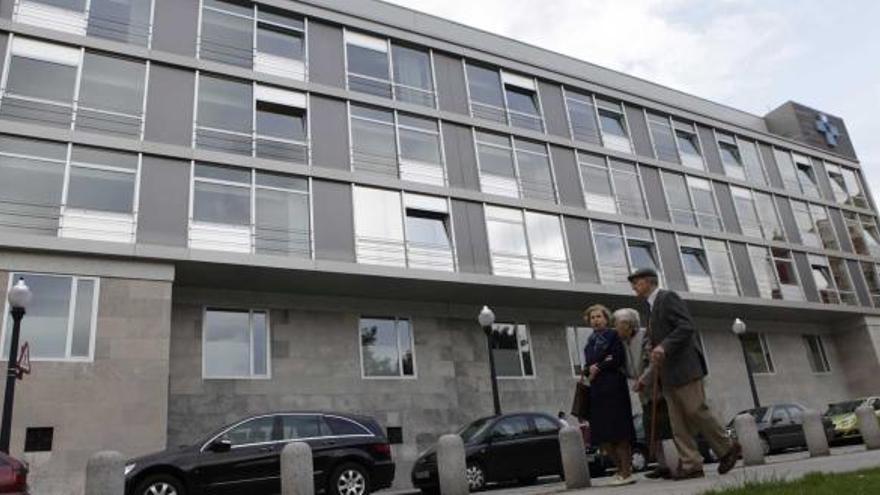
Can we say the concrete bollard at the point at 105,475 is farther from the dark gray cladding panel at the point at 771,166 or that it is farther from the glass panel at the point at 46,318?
the dark gray cladding panel at the point at 771,166

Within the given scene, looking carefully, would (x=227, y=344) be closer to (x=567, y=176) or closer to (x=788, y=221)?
(x=567, y=176)

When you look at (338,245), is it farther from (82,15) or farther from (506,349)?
(82,15)

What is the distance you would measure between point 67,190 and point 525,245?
41.9 feet

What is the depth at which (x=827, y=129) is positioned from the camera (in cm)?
3725

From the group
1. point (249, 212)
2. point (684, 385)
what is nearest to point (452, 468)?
point (684, 385)

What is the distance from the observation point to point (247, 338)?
18000 millimetres

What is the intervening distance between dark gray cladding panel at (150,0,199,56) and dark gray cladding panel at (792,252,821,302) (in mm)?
25154

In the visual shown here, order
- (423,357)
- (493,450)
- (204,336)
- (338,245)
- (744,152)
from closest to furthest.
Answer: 1. (493,450)
2. (204,336)
3. (338,245)
4. (423,357)
5. (744,152)

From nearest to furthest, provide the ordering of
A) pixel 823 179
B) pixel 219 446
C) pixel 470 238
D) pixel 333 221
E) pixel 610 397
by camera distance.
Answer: pixel 610 397
pixel 219 446
pixel 333 221
pixel 470 238
pixel 823 179

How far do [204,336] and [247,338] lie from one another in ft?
3.48

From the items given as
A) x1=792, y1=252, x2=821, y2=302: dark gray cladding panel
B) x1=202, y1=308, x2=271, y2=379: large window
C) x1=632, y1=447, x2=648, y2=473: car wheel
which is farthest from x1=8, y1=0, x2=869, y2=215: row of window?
x1=632, y1=447, x2=648, y2=473: car wheel

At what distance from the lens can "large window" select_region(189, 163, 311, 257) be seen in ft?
57.5

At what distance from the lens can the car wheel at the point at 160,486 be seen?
10.4 meters

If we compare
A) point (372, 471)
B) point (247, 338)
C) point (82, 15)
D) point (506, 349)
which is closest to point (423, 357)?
point (506, 349)
